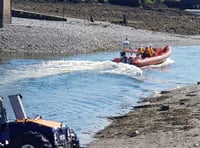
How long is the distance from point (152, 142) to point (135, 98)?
10.3 meters

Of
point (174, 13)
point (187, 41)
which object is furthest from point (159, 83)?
point (174, 13)

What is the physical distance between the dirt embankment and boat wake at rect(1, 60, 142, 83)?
1041 inches

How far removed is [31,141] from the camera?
12898 mm

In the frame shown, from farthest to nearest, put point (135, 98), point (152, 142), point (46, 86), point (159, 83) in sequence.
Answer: point (159, 83)
point (46, 86)
point (135, 98)
point (152, 142)

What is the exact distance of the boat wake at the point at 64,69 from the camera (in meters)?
32.0

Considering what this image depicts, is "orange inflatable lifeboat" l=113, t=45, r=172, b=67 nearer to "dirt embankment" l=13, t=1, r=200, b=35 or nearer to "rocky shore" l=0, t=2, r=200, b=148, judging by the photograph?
"rocky shore" l=0, t=2, r=200, b=148

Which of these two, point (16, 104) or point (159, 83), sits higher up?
point (16, 104)

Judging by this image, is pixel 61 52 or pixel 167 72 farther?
pixel 61 52

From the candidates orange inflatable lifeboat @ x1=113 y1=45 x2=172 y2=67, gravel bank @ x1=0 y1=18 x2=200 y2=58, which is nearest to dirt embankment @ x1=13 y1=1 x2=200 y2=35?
gravel bank @ x1=0 y1=18 x2=200 y2=58

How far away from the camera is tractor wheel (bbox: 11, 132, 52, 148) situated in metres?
12.8

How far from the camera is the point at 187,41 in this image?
55.7 meters

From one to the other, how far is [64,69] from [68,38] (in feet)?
42.7

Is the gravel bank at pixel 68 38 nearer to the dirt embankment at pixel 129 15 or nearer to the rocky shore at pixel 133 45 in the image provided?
the rocky shore at pixel 133 45

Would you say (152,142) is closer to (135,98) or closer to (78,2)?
(135,98)
